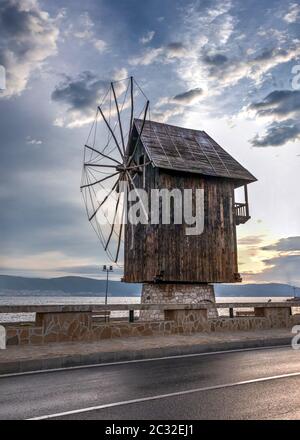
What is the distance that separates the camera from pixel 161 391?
725 centimetres

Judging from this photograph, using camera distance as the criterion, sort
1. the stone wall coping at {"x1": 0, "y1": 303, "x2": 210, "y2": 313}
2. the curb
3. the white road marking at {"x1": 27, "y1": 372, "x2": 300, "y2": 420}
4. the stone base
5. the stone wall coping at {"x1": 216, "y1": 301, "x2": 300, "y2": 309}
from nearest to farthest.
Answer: the white road marking at {"x1": 27, "y1": 372, "x2": 300, "y2": 420}, the curb, the stone wall coping at {"x1": 0, "y1": 303, "x2": 210, "y2": 313}, the stone wall coping at {"x1": 216, "y1": 301, "x2": 300, "y2": 309}, the stone base

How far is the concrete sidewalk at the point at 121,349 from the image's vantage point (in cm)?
959

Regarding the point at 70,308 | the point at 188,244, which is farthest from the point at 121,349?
the point at 188,244

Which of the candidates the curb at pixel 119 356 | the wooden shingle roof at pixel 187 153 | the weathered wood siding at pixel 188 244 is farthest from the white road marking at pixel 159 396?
the wooden shingle roof at pixel 187 153

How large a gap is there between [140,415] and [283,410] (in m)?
2.04

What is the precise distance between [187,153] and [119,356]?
1894 cm

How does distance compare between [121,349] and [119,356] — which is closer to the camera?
[119,356]

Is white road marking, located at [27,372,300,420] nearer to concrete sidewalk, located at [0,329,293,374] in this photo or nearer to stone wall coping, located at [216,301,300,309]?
concrete sidewalk, located at [0,329,293,374]

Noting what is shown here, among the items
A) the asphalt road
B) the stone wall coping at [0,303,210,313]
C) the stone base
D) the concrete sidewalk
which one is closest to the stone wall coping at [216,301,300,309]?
the concrete sidewalk

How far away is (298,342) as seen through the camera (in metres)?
14.1

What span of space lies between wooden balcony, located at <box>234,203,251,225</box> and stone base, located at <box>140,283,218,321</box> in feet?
15.8

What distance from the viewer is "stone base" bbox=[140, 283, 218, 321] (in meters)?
25.7

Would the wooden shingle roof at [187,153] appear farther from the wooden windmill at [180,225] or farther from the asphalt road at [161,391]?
the asphalt road at [161,391]

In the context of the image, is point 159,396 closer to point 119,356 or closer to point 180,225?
point 119,356
